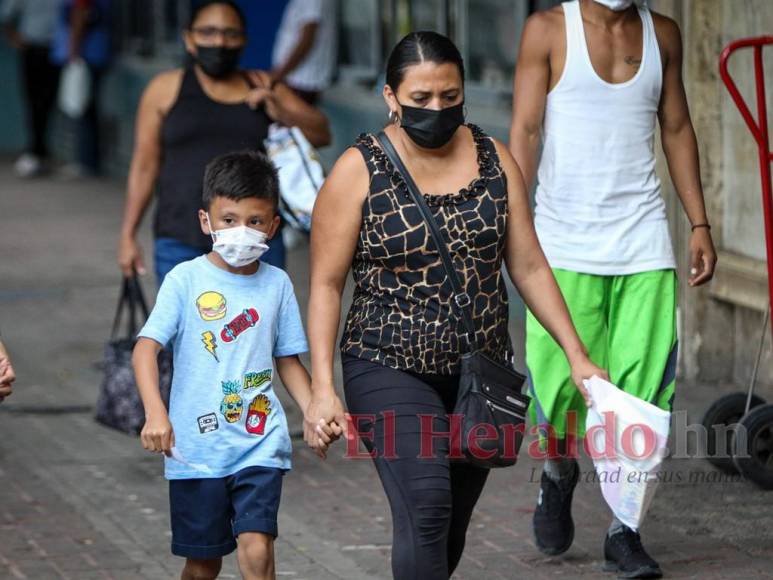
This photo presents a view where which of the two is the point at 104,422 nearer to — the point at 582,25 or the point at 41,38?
the point at 582,25

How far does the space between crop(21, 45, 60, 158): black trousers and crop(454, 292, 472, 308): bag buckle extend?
43.1 feet

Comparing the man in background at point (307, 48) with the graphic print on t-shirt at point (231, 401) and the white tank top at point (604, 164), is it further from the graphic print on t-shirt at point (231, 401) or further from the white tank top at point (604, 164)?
the graphic print on t-shirt at point (231, 401)

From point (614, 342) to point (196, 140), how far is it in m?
1.96

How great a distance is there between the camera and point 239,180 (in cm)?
450

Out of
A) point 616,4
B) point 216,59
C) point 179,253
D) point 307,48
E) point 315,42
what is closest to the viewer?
point 616,4

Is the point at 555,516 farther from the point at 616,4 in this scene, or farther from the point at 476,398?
the point at 616,4

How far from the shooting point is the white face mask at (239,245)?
4438 millimetres

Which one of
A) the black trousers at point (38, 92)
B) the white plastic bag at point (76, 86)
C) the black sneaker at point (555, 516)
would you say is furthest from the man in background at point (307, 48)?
the black sneaker at point (555, 516)

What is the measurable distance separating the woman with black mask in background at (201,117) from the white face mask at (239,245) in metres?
2.00

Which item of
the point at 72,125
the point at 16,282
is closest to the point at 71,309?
the point at 16,282

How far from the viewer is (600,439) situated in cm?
469

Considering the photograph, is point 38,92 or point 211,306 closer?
point 211,306

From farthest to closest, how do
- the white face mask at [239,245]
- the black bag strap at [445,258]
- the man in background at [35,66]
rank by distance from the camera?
the man in background at [35,66], the white face mask at [239,245], the black bag strap at [445,258]

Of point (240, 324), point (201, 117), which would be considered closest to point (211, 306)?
point (240, 324)
